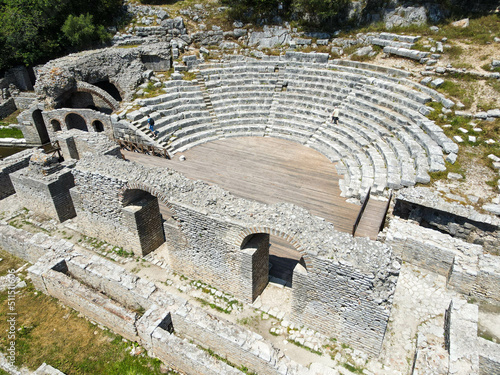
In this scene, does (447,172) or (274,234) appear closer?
(274,234)

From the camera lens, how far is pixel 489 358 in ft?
21.3

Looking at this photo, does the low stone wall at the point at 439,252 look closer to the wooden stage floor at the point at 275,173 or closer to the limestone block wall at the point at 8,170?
the wooden stage floor at the point at 275,173

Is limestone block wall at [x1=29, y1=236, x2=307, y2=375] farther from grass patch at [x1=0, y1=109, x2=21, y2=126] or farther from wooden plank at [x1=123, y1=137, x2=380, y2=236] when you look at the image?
grass patch at [x1=0, y1=109, x2=21, y2=126]

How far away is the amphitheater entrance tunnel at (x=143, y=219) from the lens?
32.1ft

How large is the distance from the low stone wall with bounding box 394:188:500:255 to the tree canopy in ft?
70.1

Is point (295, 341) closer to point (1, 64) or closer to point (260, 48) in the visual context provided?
point (260, 48)

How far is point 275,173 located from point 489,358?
9.74 metres

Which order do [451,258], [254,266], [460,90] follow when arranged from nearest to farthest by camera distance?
[254,266] < [451,258] < [460,90]

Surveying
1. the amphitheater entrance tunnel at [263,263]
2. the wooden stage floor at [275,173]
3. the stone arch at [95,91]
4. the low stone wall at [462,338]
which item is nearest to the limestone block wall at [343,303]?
the amphitheater entrance tunnel at [263,263]

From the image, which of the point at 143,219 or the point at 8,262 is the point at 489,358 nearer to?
the point at 143,219

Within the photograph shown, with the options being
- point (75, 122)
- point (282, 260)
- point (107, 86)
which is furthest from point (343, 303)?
point (107, 86)

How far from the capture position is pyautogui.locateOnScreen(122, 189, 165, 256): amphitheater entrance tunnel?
9789 mm

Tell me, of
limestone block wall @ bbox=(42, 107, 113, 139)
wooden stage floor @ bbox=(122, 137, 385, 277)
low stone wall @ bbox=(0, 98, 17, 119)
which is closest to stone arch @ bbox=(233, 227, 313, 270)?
wooden stage floor @ bbox=(122, 137, 385, 277)

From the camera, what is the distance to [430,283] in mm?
8938
